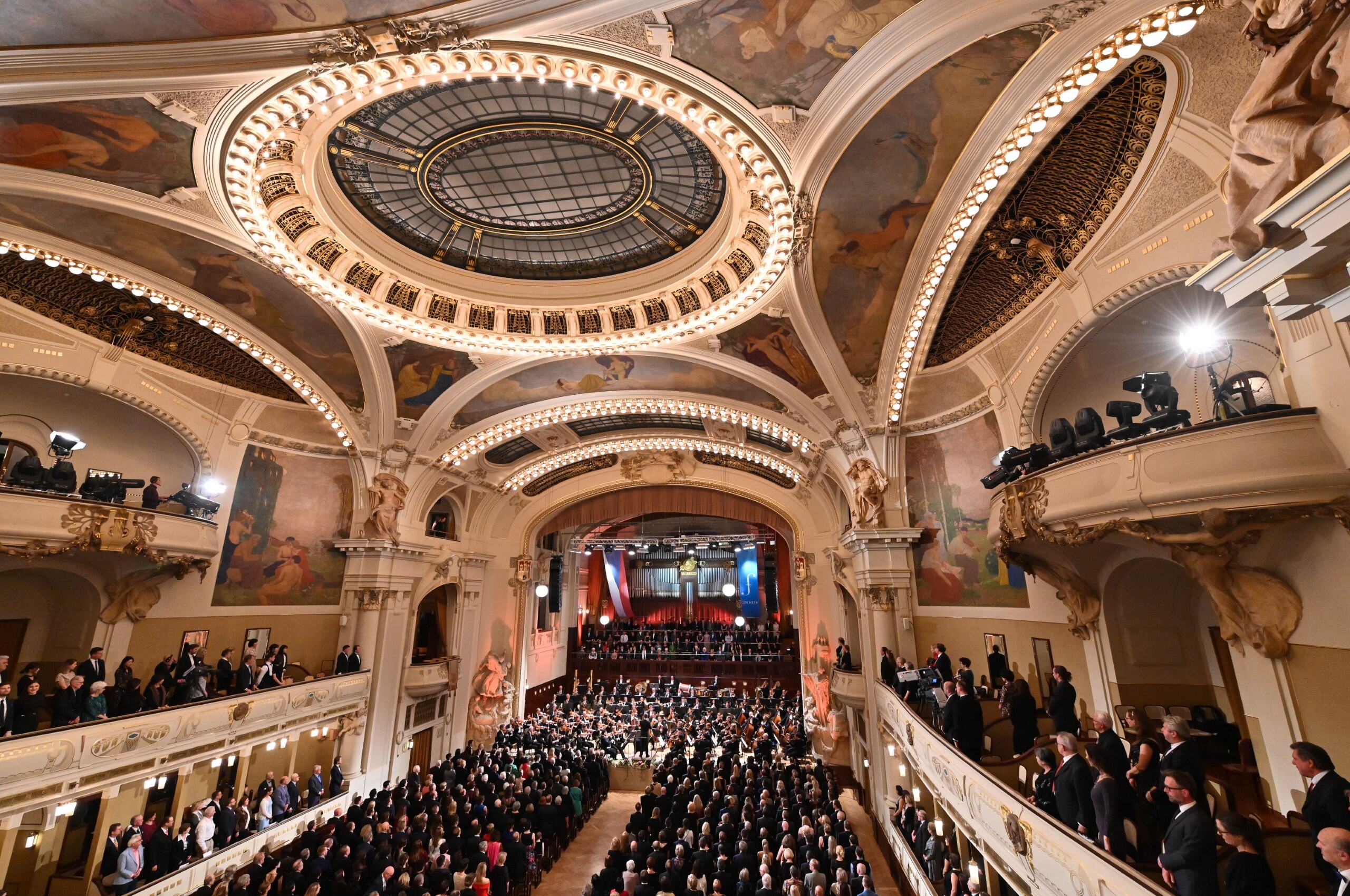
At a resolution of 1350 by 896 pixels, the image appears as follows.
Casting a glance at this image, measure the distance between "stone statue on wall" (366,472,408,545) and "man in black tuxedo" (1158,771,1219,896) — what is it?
629 inches

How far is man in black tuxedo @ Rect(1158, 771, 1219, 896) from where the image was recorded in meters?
3.58

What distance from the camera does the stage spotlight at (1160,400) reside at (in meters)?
5.74

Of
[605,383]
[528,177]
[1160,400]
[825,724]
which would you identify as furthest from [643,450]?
[1160,400]

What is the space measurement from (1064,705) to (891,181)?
708 cm

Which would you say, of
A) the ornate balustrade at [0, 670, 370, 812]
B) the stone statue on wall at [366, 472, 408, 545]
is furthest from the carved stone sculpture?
the stone statue on wall at [366, 472, 408, 545]

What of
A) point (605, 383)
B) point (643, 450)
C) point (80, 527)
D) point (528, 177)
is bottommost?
point (80, 527)

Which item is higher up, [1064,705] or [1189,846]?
[1064,705]

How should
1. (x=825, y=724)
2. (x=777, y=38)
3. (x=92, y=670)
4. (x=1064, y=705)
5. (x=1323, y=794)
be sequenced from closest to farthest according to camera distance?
(x=1323, y=794)
(x=777, y=38)
(x=1064, y=705)
(x=92, y=670)
(x=825, y=724)

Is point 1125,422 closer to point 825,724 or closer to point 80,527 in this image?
point 825,724

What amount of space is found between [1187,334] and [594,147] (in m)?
8.90

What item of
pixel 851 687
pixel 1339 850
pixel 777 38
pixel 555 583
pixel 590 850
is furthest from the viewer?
pixel 555 583

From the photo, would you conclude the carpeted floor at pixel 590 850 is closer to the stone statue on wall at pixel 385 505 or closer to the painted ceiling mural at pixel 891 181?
the stone statue on wall at pixel 385 505

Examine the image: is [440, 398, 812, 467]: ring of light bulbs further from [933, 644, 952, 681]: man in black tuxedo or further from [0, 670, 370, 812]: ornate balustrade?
[0, 670, 370, 812]: ornate balustrade

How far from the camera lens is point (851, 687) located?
14344 mm
